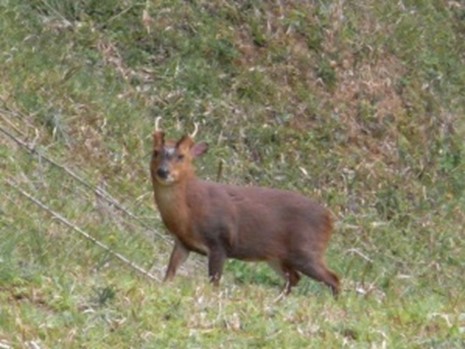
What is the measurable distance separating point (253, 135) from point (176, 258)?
5.79 m

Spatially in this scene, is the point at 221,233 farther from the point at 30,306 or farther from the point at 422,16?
the point at 422,16

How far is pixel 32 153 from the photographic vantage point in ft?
44.1

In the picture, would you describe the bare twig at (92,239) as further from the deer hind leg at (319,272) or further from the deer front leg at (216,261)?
the deer hind leg at (319,272)

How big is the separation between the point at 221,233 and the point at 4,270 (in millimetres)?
3186

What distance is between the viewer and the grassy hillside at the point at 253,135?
10.5 metres

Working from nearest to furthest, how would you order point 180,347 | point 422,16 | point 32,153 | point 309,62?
1. point 180,347
2. point 32,153
3. point 309,62
4. point 422,16

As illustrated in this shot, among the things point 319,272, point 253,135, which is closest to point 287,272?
point 319,272

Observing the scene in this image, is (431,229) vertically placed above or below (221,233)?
below

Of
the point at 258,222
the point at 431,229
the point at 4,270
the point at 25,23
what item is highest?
the point at 4,270

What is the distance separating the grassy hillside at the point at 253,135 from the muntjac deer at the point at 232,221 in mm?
234

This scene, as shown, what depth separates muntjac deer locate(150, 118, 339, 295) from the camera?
11.6 meters

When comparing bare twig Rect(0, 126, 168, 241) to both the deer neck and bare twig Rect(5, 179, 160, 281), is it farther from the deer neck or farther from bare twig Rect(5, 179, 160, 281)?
the deer neck

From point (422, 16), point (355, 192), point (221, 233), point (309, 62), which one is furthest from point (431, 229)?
→ point (221, 233)

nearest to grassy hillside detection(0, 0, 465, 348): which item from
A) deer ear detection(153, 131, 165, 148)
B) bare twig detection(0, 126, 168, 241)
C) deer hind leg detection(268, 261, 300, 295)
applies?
bare twig detection(0, 126, 168, 241)
